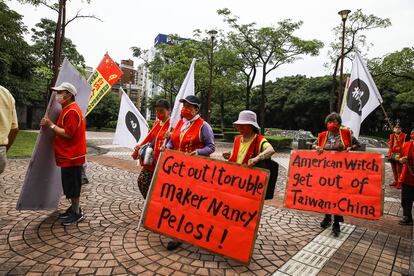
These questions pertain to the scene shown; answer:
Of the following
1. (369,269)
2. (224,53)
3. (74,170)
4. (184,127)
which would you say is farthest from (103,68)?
(224,53)

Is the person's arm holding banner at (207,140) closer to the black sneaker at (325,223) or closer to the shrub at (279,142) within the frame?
the black sneaker at (325,223)

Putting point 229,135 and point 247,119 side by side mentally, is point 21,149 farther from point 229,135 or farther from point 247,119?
point 229,135

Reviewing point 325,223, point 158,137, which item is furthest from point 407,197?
point 158,137

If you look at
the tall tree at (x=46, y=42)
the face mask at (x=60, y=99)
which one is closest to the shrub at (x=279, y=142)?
the face mask at (x=60, y=99)

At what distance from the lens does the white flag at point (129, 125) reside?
601 cm

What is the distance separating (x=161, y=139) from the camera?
3.97m

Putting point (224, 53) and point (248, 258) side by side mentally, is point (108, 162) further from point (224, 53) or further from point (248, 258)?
point (224, 53)

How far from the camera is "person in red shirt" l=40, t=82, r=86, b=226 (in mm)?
3734

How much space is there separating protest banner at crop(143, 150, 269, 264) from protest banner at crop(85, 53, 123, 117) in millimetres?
3895

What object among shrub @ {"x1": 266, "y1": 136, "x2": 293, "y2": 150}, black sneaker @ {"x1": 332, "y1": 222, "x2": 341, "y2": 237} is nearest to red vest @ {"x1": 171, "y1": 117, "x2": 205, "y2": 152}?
black sneaker @ {"x1": 332, "y1": 222, "x2": 341, "y2": 237}

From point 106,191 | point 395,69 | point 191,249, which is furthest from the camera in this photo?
point 395,69

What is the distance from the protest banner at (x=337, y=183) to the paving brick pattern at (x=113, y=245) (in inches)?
22.9

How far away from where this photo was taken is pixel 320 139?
450cm

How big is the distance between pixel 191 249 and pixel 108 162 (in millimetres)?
7303
